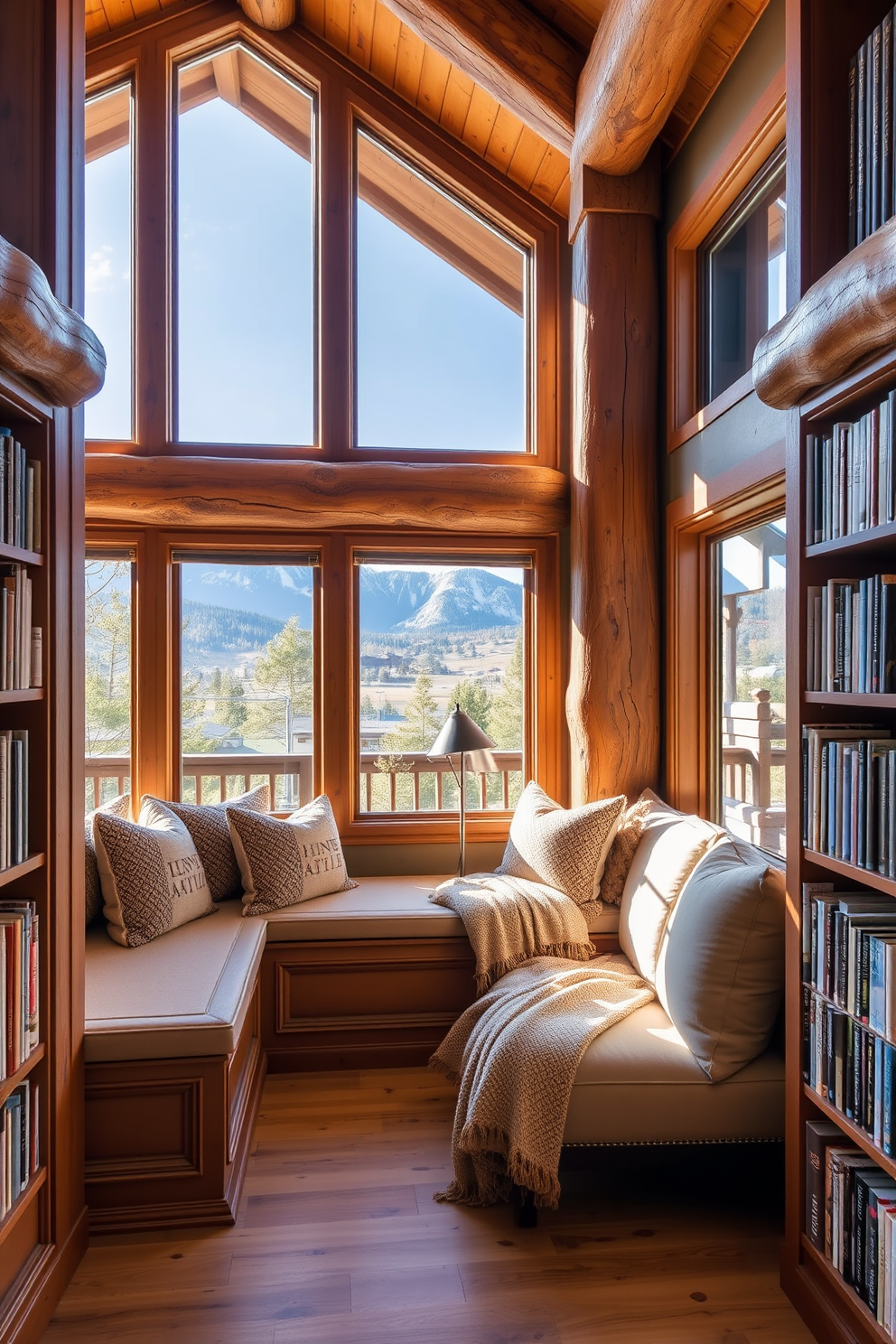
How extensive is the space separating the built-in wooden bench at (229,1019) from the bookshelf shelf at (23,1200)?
0.31 metres

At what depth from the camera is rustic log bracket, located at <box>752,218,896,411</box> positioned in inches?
58.4

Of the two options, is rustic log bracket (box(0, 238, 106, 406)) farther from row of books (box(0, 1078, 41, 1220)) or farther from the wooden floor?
the wooden floor

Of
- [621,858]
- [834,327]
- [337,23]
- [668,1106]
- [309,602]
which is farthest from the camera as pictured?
[309,602]

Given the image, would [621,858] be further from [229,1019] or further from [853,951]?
[229,1019]

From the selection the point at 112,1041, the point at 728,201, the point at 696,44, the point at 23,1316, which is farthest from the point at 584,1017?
the point at 696,44

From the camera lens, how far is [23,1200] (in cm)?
180

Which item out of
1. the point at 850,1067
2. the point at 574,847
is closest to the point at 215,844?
the point at 574,847

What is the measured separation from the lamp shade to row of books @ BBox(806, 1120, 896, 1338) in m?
1.89

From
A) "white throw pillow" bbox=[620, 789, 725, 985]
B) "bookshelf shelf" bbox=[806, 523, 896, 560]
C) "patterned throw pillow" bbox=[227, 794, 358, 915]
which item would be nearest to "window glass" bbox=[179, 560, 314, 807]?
"patterned throw pillow" bbox=[227, 794, 358, 915]

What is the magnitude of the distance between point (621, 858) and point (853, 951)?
57.6 inches

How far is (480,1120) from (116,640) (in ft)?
8.57

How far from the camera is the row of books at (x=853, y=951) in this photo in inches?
64.2

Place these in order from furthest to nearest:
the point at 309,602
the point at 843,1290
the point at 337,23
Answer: the point at 309,602
the point at 337,23
the point at 843,1290

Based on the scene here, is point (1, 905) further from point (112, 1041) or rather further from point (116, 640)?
point (116, 640)
